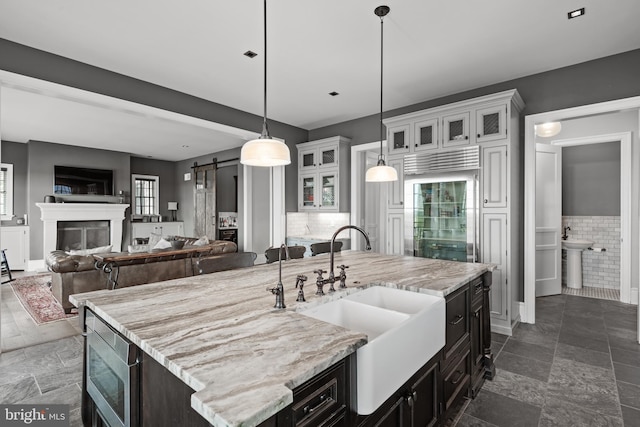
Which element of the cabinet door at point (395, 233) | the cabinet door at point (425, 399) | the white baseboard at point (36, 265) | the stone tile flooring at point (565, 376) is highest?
the cabinet door at point (395, 233)

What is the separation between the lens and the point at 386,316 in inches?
64.4

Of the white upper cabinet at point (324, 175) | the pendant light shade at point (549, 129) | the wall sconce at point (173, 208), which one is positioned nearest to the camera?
the pendant light shade at point (549, 129)

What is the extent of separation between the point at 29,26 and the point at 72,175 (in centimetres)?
622

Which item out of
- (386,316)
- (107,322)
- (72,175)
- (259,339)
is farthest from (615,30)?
(72,175)

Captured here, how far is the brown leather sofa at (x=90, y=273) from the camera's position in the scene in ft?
12.8

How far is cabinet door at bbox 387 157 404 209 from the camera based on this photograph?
4289 mm

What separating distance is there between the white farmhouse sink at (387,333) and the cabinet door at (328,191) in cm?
334

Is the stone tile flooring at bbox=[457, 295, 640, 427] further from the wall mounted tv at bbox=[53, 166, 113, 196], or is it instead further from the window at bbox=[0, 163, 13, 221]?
the window at bbox=[0, 163, 13, 221]

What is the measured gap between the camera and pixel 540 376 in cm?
257

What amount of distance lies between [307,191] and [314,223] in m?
0.76

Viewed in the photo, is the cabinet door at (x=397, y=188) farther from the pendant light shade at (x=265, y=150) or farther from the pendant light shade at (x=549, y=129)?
the pendant light shade at (x=265, y=150)

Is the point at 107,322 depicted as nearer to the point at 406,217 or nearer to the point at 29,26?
the point at 29,26

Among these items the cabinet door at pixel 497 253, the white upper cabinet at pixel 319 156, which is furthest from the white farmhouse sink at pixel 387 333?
the white upper cabinet at pixel 319 156

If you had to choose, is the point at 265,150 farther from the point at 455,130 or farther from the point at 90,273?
the point at 90,273
